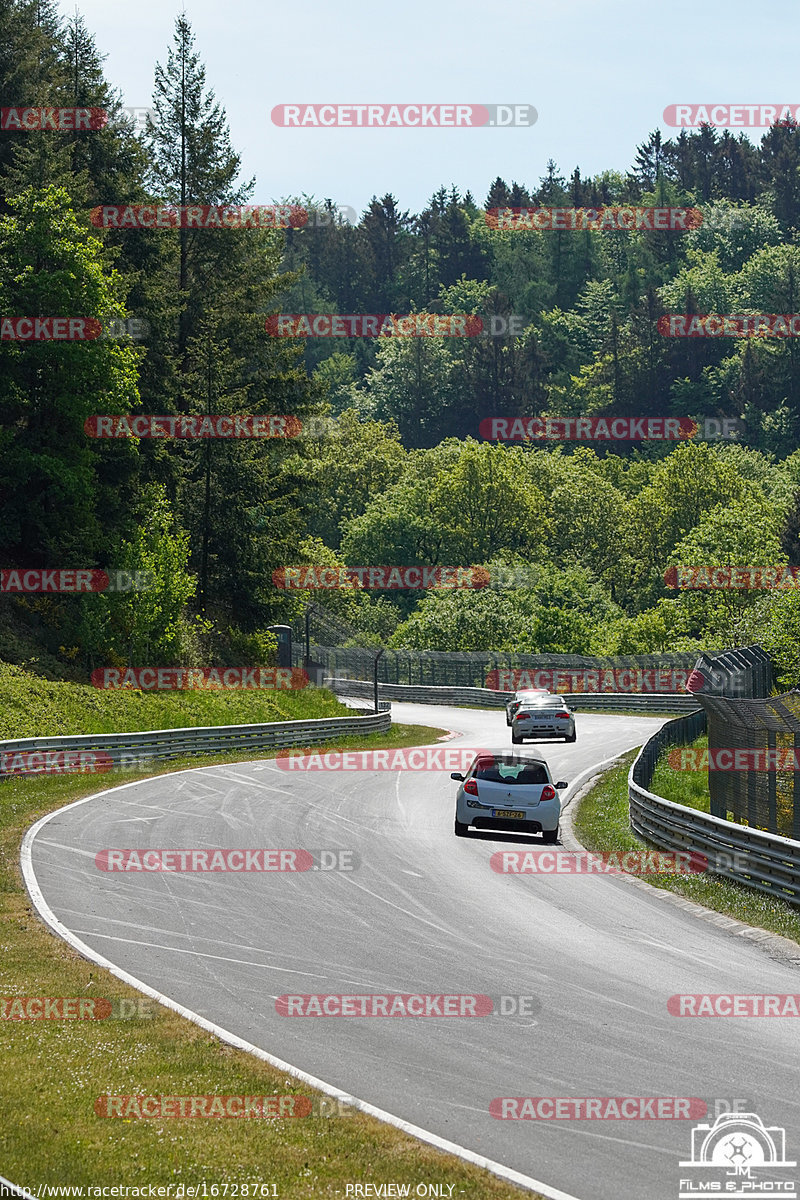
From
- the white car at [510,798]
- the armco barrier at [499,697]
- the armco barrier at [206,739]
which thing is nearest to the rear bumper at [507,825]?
the white car at [510,798]

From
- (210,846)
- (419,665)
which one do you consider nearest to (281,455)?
(419,665)

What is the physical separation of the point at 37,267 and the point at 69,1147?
4258 cm

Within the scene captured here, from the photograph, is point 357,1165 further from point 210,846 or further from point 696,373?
point 696,373

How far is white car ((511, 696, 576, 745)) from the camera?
43938 millimetres

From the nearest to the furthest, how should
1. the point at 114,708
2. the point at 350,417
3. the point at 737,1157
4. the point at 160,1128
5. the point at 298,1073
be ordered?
the point at 737,1157 < the point at 160,1128 < the point at 298,1073 < the point at 114,708 < the point at 350,417

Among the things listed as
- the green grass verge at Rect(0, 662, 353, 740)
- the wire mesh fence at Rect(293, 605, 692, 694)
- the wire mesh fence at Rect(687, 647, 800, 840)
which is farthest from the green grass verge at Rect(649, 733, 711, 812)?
the wire mesh fence at Rect(293, 605, 692, 694)

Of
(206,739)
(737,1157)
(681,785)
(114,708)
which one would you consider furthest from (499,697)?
(737,1157)

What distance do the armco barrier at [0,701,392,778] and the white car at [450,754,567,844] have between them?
12472mm

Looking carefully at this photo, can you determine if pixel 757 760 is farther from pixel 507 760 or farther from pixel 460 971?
pixel 460 971

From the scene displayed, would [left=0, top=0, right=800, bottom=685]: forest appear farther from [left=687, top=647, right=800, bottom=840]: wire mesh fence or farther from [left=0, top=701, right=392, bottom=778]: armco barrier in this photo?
[left=687, top=647, right=800, bottom=840]: wire mesh fence

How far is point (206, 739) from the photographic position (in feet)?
126

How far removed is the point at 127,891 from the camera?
16625mm

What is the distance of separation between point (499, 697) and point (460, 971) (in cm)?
5691

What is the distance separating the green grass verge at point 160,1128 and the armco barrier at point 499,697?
177ft
